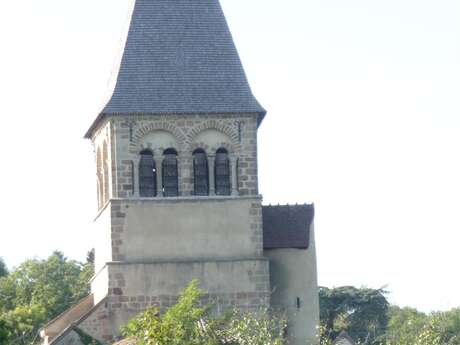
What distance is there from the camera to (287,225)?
65.9 metres

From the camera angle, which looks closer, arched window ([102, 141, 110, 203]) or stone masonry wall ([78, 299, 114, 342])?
stone masonry wall ([78, 299, 114, 342])

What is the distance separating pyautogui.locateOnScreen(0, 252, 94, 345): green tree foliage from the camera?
285 ft

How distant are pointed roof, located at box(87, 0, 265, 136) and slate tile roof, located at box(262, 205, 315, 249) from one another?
3.39 m

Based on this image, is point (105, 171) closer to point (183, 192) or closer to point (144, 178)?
point (144, 178)

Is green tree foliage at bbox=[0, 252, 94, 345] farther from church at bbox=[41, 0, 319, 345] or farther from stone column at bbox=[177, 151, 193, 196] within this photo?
stone column at bbox=[177, 151, 193, 196]

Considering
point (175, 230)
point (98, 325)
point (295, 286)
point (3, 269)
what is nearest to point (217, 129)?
point (175, 230)

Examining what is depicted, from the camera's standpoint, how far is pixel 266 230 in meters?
65.6

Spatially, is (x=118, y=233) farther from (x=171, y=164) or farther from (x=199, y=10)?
(x=199, y=10)

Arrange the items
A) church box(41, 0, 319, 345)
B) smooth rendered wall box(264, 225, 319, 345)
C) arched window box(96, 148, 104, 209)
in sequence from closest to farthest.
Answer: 1. church box(41, 0, 319, 345)
2. smooth rendered wall box(264, 225, 319, 345)
3. arched window box(96, 148, 104, 209)

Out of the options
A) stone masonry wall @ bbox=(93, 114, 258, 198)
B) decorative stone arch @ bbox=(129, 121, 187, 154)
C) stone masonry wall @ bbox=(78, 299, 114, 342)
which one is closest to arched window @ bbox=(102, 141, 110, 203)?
stone masonry wall @ bbox=(93, 114, 258, 198)

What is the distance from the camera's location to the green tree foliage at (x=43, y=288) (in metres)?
86.9

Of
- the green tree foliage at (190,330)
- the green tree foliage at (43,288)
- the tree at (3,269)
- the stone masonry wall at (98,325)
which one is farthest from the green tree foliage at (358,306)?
the green tree foliage at (190,330)

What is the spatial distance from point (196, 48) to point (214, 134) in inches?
91.3

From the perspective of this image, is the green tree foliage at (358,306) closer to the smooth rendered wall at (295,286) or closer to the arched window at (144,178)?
the smooth rendered wall at (295,286)
